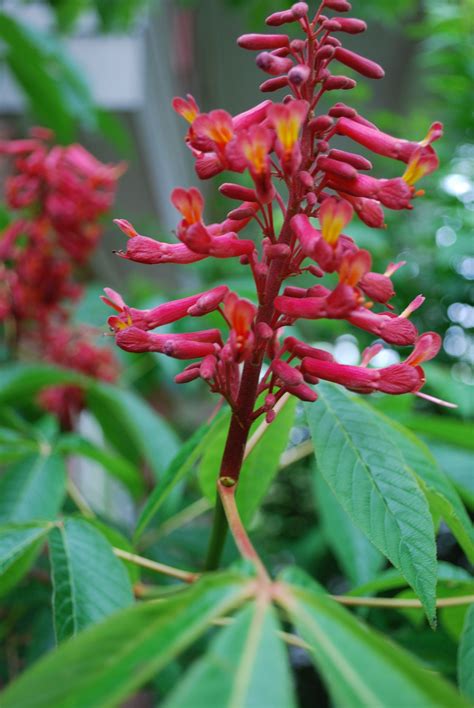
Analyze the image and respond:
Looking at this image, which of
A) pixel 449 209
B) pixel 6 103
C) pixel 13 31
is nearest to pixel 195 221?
pixel 13 31

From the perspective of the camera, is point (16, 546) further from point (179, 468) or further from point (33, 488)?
point (33, 488)

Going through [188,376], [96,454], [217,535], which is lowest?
[96,454]

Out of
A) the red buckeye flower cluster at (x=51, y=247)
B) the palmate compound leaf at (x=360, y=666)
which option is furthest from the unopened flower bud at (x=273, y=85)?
the red buckeye flower cluster at (x=51, y=247)

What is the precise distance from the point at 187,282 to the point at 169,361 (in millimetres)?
4072

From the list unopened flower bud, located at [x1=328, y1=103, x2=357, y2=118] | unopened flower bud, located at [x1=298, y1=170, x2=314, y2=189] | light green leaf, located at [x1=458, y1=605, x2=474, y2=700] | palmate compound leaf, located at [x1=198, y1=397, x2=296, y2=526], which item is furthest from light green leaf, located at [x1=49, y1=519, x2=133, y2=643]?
unopened flower bud, located at [x1=328, y1=103, x2=357, y2=118]

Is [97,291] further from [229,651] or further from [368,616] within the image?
[229,651]

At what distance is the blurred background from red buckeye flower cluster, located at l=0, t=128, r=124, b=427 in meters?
0.12

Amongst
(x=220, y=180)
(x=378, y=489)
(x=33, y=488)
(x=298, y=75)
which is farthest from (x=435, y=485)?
(x=220, y=180)

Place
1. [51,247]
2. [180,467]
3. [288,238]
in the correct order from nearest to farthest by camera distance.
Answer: [288,238] < [180,467] < [51,247]

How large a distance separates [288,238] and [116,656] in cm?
51

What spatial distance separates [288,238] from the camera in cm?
85

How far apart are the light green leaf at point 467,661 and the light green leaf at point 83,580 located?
14.3 inches

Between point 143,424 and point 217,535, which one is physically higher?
point 217,535

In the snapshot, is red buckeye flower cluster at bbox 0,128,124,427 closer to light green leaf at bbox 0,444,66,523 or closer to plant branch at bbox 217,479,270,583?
light green leaf at bbox 0,444,66,523
